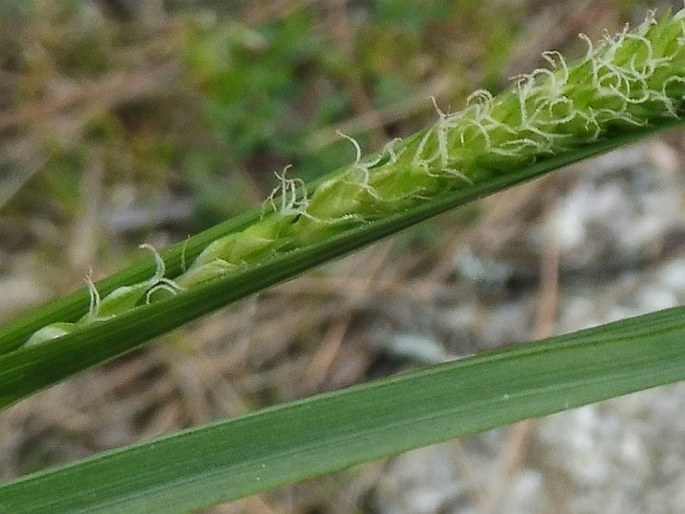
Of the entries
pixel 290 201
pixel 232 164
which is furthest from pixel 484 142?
pixel 232 164

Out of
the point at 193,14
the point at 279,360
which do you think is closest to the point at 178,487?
the point at 279,360

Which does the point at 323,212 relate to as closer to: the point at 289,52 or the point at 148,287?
the point at 148,287

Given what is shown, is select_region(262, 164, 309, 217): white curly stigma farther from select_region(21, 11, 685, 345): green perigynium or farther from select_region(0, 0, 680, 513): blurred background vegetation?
select_region(0, 0, 680, 513): blurred background vegetation

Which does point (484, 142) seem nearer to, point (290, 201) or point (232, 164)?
point (290, 201)

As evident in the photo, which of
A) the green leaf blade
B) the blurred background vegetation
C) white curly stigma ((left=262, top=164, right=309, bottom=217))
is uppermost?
the blurred background vegetation

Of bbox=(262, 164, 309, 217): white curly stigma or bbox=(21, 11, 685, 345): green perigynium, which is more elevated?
bbox=(262, 164, 309, 217): white curly stigma

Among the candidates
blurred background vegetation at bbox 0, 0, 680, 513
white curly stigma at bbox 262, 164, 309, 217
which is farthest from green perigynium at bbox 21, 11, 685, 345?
blurred background vegetation at bbox 0, 0, 680, 513

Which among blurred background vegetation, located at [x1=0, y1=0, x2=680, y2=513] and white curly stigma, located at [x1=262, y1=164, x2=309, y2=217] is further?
blurred background vegetation, located at [x1=0, y1=0, x2=680, y2=513]
